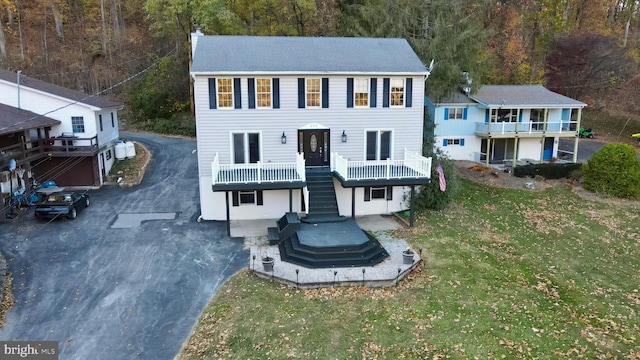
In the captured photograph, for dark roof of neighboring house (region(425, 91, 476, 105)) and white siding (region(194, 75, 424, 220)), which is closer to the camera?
white siding (region(194, 75, 424, 220))

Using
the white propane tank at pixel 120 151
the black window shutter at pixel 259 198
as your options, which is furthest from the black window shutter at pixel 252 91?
the white propane tank at pixel 120 151

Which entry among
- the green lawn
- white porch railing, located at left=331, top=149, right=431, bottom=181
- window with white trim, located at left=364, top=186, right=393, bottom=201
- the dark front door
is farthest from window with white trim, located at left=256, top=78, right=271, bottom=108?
the green lawn

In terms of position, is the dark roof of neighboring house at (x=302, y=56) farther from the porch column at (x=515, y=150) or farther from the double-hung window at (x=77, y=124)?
the porch column at (x=515, y=150)

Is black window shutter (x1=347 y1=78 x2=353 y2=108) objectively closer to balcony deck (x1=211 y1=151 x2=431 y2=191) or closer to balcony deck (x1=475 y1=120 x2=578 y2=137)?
balcony deck (x1=211 y1=151 x2=431 y2=191)

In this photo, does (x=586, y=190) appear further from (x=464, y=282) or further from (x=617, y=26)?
(x=617, y=26)
